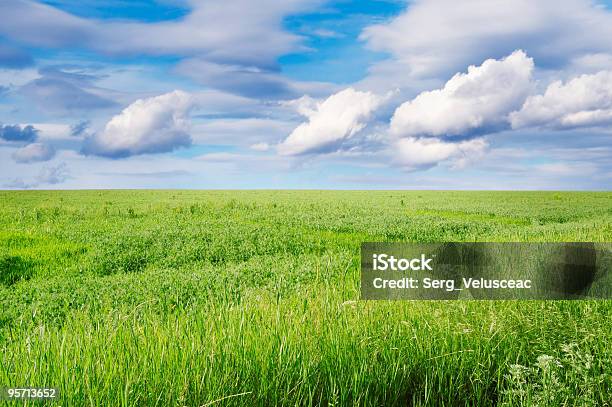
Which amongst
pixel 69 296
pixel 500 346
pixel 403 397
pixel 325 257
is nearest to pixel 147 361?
pixel 403 397

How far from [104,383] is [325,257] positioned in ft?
32.4

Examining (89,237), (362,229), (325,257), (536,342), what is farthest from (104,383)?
(362,229)

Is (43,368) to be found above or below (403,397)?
above

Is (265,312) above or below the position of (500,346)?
above

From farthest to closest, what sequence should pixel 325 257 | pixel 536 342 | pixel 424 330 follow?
pixel 325 257, pixel 536 342, pixel 424 330

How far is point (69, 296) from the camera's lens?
10102 mm

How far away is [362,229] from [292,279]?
39.3 feet

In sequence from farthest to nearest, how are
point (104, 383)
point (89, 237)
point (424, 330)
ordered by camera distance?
point (89, 237), point (424, 330), point (104, 383)

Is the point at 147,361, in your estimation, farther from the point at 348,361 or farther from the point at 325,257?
the point at 325,257

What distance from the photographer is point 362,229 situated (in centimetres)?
2255

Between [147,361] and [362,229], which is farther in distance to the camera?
[362,229]

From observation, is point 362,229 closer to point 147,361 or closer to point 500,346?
point 500,346

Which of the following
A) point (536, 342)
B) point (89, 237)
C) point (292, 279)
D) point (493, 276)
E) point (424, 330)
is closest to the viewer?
point (424, 330)

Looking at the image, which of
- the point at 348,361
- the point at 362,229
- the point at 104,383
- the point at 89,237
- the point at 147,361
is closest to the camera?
the point at 104,383
